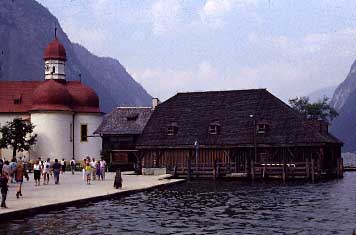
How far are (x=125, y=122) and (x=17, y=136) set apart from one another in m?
13.2

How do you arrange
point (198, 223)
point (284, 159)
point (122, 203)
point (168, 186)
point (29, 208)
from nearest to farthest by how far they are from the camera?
point (198, 223)
point (29, 208)
point (122, 203)
point (168, 186)
point (284, 159)

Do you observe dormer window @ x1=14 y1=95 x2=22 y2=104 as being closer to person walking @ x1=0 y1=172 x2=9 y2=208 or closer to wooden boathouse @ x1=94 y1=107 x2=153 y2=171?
wooden boathouse @ x1=94 y1=107 x2=153 y2=171

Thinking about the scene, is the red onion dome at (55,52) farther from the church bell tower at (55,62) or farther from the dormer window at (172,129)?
the dormer window at (172,129)

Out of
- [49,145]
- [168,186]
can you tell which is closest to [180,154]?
[168,186]

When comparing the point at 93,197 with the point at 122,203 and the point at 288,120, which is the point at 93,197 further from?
the point at 288,120

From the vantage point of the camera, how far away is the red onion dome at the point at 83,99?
80.8 m

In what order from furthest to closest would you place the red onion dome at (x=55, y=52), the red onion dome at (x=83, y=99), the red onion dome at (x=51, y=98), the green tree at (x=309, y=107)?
the green tree at (x=309, y=107) → the red onion dome at (x=55, y=52) → the red onion dome at (x=83, y=99) → the red onion dome at (x=51, y=98)

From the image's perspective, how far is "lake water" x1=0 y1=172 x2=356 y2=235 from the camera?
963 inches

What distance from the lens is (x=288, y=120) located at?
61.8m

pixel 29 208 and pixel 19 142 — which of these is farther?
pixel 19 142

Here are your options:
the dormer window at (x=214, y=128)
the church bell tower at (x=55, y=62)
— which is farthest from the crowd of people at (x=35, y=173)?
the church bell tower at (x=55, y=62)

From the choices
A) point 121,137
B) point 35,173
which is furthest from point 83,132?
point 35,173

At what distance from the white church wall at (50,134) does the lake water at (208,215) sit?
37.5 meters

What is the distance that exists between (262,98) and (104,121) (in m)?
21.8
